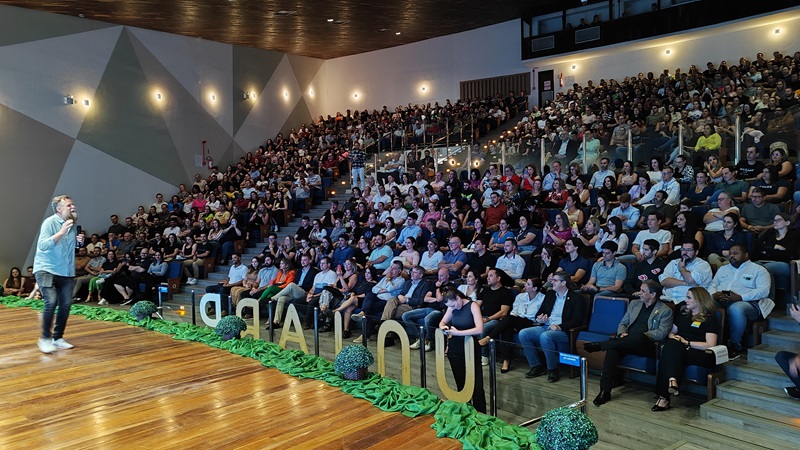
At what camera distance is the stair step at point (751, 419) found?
4.20 meters

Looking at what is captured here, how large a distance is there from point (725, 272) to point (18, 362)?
6332 millimetres

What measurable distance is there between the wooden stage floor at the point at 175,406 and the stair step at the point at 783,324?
3.55 metres

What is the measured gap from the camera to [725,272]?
5672 mm

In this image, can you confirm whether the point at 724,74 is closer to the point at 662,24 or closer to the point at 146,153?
the point at 662,24

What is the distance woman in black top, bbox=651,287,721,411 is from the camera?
15.7 ft

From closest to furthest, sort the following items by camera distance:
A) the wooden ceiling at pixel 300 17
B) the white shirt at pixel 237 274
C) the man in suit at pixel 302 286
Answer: the man in suit at pixel 302 286
the white shirt at pixel 237 274
the wooden ceiling at pixel 300 17

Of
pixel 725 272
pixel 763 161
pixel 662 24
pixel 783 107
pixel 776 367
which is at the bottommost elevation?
pixel 776 367

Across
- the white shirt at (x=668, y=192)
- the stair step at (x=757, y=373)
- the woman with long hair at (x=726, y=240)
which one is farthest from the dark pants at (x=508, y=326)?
the white shirt at (x=668, y=192)

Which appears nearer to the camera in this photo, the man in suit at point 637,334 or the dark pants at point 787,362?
the dark pants at point 787,362

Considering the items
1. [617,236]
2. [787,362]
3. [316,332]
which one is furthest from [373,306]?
[787,362]

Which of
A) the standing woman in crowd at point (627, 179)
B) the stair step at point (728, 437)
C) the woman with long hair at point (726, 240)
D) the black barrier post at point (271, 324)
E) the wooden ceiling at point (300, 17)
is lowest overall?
the stair step at point (728, 437)

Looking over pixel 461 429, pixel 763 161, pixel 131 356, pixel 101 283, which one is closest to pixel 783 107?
pixel 763 161

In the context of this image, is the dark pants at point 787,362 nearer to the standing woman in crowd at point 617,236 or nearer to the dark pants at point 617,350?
the dark pants at point 617,350

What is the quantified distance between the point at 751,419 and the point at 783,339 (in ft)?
3.81
